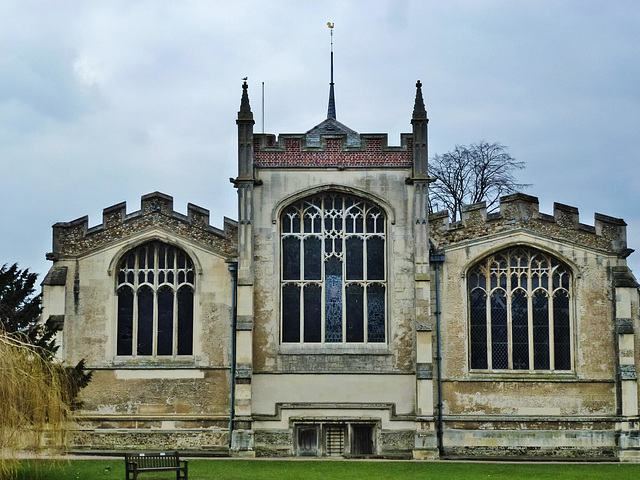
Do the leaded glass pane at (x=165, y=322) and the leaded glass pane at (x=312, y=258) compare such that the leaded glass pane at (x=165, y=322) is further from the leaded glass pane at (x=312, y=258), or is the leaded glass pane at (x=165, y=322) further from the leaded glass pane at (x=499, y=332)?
the leaded glass pane at (x=499, y=332)

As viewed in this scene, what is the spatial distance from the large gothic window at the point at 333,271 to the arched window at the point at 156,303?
2.79 metres

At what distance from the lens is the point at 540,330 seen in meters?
25.6

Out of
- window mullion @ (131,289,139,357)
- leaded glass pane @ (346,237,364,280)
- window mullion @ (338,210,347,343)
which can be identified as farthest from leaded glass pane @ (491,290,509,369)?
window mullion @ (131,289,139,357)

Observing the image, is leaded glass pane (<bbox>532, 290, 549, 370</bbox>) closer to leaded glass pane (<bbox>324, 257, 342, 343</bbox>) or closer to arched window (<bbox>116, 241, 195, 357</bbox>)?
leaded glass pane (<bbox>324, 257, 342, 343</bbox>)

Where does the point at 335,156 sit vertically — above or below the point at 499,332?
above

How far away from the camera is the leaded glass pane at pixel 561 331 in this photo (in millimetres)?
25531

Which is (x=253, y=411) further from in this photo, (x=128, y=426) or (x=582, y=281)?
(x=582, y=281)

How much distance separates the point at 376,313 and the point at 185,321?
5.25m

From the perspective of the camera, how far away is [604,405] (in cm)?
2511

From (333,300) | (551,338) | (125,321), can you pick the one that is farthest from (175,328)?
(551,338)

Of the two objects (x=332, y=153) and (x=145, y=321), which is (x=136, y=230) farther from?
(x=332, y=153)

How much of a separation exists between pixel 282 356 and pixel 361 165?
561 cm

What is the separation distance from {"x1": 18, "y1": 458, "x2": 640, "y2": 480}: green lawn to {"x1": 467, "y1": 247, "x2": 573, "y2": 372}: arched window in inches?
131

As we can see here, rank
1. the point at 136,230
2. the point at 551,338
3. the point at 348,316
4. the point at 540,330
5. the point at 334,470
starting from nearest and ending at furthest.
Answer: the point at 334,470 < the point at 348,316 < the point at 551,338 < the point at 540,330 < the point at 136,230
